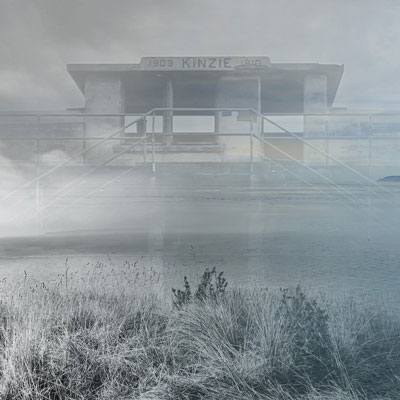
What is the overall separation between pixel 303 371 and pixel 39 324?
1.06 metres

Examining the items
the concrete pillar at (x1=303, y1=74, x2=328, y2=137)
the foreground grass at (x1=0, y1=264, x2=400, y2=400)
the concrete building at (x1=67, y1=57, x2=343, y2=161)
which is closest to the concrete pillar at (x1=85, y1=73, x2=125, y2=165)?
the concrete building at (x1=67, y1=57, x2=343, y2=161)

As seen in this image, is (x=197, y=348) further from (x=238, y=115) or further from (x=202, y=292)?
(x=238, y=115)

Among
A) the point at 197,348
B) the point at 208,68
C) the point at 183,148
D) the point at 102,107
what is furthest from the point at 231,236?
the point at 102,107

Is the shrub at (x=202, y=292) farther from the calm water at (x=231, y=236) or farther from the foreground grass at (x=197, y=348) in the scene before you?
the calm water at (x=231, y=236)

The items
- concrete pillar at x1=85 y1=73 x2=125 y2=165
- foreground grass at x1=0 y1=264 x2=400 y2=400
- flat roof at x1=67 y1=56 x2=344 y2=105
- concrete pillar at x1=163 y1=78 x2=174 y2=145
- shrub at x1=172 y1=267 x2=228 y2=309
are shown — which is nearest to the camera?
foreground grass at x1=0 y1=264 x2=400 y2=400

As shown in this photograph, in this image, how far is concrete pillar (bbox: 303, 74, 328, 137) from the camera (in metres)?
4.27

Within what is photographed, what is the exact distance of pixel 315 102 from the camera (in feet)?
14.3

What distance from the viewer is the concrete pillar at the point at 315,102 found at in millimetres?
4270

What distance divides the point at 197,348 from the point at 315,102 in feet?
10.0

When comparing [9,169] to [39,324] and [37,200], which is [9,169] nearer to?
[37,200]

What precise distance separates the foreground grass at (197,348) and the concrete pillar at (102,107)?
189 cm

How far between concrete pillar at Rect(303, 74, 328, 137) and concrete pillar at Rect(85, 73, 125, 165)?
1605 mm

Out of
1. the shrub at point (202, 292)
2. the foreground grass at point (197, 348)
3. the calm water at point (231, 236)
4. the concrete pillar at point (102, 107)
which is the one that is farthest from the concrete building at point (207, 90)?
the foreground grass at point (197, 348)

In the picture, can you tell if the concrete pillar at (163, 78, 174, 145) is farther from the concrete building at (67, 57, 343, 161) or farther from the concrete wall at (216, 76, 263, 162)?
the concrete wall at (216, 76, 263, 162)
